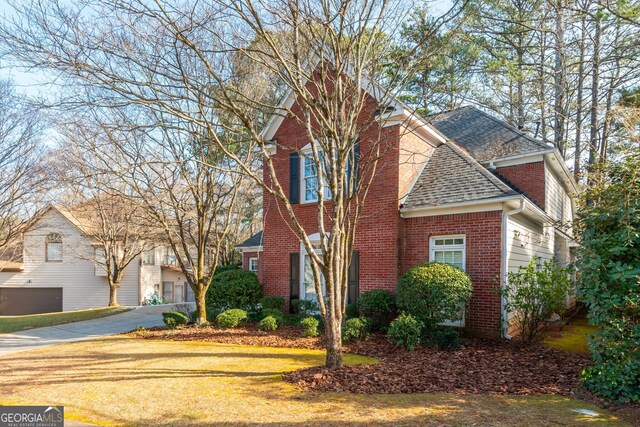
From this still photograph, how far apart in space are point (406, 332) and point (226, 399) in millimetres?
4396

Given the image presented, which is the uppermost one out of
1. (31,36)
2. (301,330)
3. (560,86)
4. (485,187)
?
(560,86)

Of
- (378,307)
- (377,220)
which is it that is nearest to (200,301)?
(378,307)

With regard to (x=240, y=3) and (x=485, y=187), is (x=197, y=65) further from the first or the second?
(x=485, y=187)

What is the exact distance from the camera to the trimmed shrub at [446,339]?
29.5ft

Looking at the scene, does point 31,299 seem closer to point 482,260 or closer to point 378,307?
point 378,307

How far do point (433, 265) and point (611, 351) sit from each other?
4.40 metres

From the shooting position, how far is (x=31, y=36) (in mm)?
6254

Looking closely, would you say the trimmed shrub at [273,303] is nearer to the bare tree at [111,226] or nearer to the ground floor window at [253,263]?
the bare tree at [111,226]

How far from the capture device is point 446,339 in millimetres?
9031

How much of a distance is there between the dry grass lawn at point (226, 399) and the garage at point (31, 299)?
2006 cm

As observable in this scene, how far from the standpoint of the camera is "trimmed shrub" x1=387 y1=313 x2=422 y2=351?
8.66 metres

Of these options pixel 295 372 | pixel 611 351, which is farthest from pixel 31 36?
pixel 611 351

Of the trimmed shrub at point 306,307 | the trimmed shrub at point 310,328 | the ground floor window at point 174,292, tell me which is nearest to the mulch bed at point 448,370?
the trimmed shrub at point 310,328

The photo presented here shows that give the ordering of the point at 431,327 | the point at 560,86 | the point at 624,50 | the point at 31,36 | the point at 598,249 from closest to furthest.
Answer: the point at 598,249 < the point at 31,36 < the point at 431,327 < the point at 624,50 < the point at 560,86
